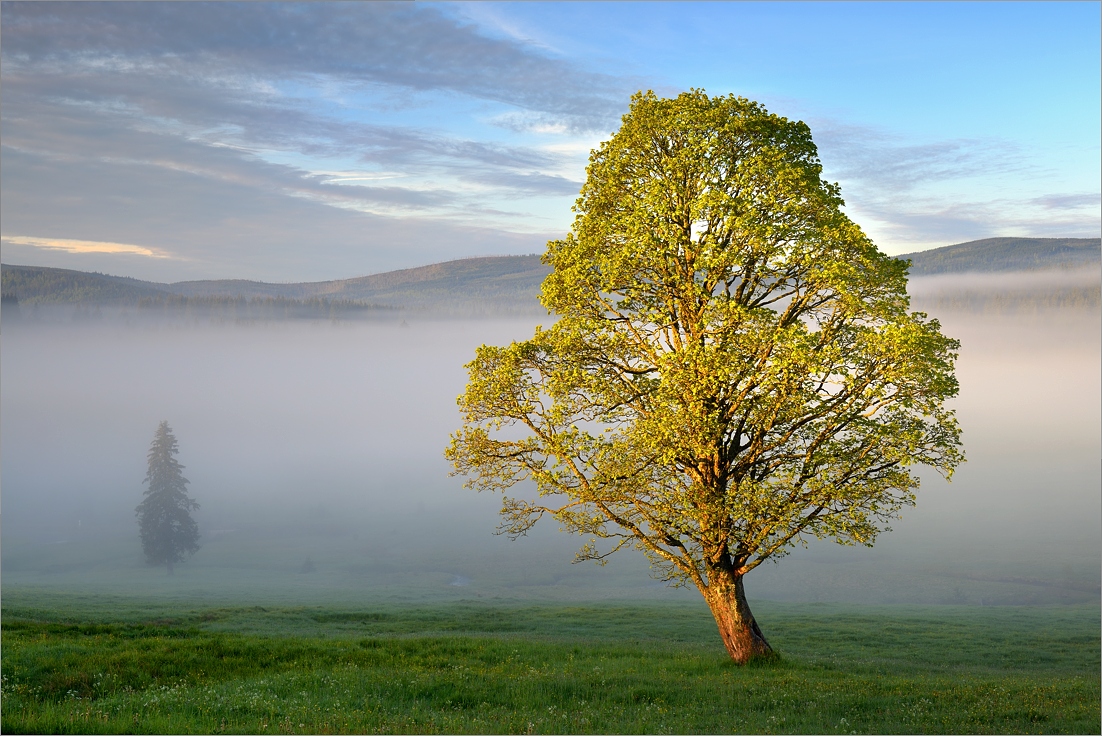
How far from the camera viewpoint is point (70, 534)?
488 feet

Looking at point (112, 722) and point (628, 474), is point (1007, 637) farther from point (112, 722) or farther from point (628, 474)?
point (112, 722)

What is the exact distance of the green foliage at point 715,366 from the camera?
70.0ft

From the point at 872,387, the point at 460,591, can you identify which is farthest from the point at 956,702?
the point at 460,591

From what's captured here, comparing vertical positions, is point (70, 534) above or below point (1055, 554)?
above

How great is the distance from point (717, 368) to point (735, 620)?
28.1 ft

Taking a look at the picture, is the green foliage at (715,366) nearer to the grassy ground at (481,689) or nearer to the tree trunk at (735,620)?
the tree trunk at (735,620)

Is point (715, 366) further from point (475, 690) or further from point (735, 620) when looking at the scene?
point (475, 690)

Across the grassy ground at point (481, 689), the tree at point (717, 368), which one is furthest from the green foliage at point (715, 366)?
the grassy ground at point (481, 689)

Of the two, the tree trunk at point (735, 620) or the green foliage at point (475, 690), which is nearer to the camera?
the green foliage at point (475, 690)

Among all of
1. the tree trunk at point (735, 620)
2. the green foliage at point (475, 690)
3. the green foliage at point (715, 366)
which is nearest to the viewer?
the green foliage at point (475, 690)

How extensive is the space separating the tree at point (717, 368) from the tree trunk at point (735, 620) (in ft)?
0.19

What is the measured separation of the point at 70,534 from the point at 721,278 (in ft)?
541

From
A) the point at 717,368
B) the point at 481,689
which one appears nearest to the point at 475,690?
the point at 481,689

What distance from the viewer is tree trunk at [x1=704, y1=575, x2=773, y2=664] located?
77.2 feet
